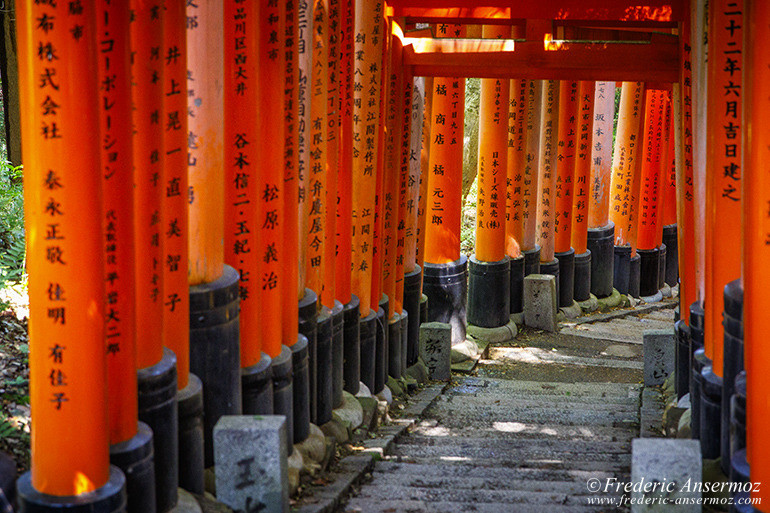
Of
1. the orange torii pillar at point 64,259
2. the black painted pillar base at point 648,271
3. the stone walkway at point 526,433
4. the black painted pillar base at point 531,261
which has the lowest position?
the stone walkway at point 526,433

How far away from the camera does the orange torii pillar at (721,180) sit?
5379mm

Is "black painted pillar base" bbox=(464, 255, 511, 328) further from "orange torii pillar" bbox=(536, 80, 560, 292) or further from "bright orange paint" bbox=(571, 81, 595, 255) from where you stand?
"bright orange paint" bbox=(571, 81, 595, 255)

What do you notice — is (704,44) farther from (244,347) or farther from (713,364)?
(244,347)

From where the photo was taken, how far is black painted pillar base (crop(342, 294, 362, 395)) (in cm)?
782

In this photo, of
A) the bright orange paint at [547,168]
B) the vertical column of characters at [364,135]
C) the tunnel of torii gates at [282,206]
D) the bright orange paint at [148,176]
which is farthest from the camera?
the bright orange paint at [547,168]

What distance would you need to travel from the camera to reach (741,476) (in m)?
4.32

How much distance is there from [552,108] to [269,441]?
9.15 metres

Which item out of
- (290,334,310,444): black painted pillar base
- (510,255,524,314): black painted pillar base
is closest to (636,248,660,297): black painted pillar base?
(510,255,524,314): black painted pillar base

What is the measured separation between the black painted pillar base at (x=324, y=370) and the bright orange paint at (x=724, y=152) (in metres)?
2.77

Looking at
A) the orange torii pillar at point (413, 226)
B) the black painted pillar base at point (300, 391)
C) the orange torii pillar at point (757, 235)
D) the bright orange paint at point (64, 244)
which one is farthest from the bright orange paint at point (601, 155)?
the bright orange paint at point (64, 244)

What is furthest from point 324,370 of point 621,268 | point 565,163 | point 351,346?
Result: point 621,268

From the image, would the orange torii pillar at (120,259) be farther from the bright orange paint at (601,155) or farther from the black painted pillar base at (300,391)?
the bright orange paint at (601,155)

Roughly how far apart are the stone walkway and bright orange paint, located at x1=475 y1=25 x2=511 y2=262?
1346mm

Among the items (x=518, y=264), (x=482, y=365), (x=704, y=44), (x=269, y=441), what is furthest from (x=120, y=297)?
(x=518, y=264)
